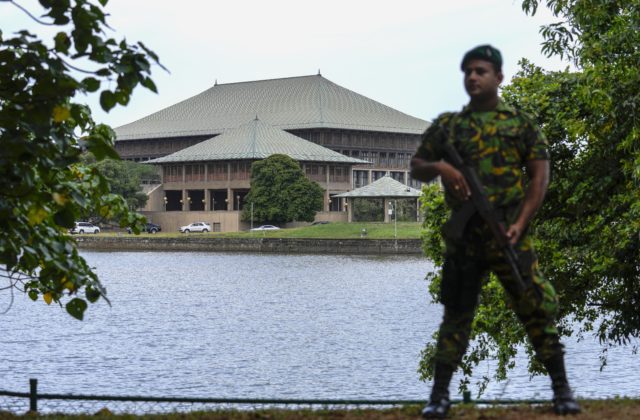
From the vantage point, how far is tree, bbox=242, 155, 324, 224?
121 m

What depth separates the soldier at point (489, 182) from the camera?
671 cm

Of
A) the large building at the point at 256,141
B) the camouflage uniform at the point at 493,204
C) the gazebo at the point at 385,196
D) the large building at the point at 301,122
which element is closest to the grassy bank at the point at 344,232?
the gazebo at the point at 385,196

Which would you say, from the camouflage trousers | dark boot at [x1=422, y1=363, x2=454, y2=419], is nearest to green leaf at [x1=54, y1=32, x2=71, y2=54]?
the camouflage trousers

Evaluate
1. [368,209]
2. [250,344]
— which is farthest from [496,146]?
[368,209]

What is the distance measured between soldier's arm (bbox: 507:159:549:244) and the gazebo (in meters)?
114

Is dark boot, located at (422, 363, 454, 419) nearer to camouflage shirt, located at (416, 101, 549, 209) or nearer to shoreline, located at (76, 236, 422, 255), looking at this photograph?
camouflage shirt, located at (416, 101, 549, 209)

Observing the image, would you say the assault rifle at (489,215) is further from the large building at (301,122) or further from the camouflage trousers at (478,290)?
the large building at (301,122)

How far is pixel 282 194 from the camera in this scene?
121625 mm

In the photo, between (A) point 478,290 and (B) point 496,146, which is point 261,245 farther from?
(B) point 496,146

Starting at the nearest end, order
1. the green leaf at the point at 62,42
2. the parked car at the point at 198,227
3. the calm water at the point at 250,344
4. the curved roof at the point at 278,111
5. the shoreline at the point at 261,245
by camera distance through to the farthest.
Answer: the green leaf at the point at 62,42
the calm water at the point at 250,344
the shoreline at the point at 261,245
the parked car at the point at 198,227
the curved roof at the point at 278,111

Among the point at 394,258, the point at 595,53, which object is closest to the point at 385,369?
the point at 595,53

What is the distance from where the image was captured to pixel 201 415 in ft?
26.9

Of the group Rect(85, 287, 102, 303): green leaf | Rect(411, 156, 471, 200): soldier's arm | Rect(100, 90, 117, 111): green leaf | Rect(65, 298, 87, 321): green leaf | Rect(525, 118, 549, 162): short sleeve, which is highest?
Rect(100, 90, 117, 111): green leaf

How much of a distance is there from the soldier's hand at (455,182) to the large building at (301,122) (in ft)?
477
